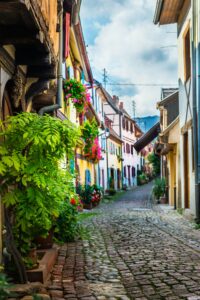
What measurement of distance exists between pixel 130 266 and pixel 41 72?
3.36 m

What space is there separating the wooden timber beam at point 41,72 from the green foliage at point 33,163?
2361mm

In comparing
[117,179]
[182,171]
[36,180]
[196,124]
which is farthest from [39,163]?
[117,179]

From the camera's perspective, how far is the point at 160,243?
8297mm

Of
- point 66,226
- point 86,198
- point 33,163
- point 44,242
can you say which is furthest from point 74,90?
point 33,163

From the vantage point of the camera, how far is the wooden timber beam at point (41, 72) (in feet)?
22.9

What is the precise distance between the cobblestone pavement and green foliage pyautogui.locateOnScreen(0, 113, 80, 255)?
3.37 ft

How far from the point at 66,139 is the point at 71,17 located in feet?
28.2

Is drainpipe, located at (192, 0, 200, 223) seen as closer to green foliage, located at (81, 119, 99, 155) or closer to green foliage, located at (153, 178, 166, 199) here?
green foliage, located at (81, 119, 99, 155)

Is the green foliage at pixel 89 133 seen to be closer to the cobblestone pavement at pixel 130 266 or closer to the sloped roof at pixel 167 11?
the sloped roof at pixel 167 11

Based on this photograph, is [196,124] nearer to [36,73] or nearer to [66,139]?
[36,73]

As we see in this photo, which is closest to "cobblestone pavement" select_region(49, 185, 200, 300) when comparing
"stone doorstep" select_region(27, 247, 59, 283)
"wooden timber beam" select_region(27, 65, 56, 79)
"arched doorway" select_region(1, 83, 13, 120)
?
"stone doorstep" select_region(27, 247, 59, 283)

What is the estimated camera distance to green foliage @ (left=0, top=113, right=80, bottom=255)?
4.42 meters

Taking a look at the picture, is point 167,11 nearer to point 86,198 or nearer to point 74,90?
point 74,90

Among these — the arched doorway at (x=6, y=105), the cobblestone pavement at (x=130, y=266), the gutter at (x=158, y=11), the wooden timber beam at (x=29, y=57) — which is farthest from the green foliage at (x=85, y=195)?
the wooden timber beam at (x=29, y=57)
